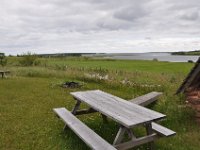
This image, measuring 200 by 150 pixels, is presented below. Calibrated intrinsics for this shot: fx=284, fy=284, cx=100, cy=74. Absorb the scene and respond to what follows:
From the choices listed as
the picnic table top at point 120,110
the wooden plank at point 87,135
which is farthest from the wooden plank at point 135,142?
the picnic table top at point 120,110

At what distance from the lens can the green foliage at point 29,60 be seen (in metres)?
34.3

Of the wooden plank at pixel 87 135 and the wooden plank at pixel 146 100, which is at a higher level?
the wooden plank at pixel 87 135

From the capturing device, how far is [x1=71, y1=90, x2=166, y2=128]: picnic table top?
15.5 ft

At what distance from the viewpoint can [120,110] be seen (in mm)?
5504

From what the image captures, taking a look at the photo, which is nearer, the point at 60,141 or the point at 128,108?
the point at 128,108

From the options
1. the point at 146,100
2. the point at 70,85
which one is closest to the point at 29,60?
the point at 70,85

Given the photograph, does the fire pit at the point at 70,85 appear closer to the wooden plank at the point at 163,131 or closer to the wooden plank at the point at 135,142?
the wooden plank at the point at 163,131

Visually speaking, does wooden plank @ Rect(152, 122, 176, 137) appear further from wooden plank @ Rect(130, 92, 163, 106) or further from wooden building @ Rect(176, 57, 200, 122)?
wooden plank @ Rect(130, 92, 163, 106)

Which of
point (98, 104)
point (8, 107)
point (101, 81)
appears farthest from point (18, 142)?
point (101, 81)

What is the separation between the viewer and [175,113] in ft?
26.6

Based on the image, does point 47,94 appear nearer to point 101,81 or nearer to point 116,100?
point 101,81

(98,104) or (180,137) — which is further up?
(98,104)

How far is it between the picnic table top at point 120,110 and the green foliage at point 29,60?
28158 millimetres

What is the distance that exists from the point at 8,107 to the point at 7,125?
2.32 m
